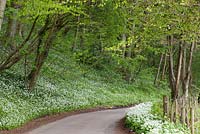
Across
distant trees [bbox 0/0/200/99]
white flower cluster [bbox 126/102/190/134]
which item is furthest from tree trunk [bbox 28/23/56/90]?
white flower cluster [bbox 126/102/190/134]

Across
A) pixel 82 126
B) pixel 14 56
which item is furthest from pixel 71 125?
pixel 14 56

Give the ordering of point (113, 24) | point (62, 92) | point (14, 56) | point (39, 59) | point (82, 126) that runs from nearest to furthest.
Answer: point (82, 126)
point (14, 56)
point (113, 24)
point (39, 59)
point (62, 92)

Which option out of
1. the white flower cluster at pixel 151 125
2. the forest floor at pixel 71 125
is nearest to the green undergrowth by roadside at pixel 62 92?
the forest floor at pixel 71 125

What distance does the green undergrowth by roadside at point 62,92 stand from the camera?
744 inches

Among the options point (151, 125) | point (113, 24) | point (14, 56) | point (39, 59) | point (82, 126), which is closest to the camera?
point (151, 125)

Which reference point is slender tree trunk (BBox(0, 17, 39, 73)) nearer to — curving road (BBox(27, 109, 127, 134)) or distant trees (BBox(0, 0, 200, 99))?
distant trees (BBox(0, 0, 200, 99))

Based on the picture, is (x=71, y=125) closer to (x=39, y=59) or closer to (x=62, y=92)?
(x=39, y=59)

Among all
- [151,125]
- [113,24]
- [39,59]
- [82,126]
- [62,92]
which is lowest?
[62,92]

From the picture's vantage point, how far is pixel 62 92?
86.2ft

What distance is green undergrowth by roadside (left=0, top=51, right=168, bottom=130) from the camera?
1891 centimetres

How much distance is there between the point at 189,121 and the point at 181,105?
33.2 inches

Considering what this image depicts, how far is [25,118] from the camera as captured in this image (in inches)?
717

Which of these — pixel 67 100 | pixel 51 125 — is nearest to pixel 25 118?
pixel 51 125

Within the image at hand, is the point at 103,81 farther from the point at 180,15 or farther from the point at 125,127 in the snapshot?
the point at 180,15
